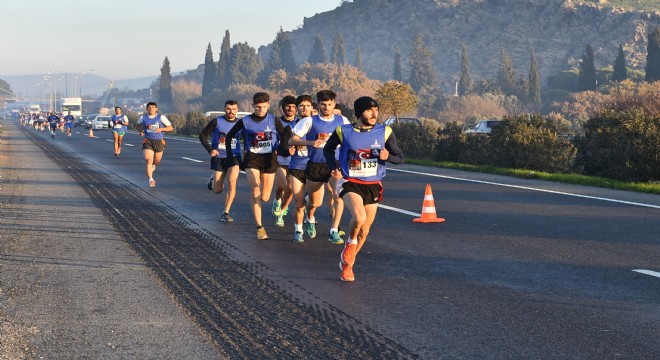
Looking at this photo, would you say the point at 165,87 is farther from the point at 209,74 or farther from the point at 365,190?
the point at 365,190

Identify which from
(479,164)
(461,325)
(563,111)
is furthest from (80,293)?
(563,111)

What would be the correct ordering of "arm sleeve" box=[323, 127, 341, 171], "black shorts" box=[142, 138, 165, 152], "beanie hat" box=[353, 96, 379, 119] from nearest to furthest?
"beanie hat" box=[353, 96, 379, 119]
"arm sleeve" box=[323, 127, 341, 171]
"black shorts" box=[142, 138, 165, 152]

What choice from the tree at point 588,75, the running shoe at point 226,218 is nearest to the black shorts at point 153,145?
the running shoe at point 226,218

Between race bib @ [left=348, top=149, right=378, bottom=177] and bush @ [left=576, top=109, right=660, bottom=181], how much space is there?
Answer: 1251 cm

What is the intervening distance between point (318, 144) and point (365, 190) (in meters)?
1.99

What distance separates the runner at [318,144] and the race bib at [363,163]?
1723 millimetres

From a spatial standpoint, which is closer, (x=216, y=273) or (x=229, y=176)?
(x=216, y=273)

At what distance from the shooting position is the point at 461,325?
6387 millimetres

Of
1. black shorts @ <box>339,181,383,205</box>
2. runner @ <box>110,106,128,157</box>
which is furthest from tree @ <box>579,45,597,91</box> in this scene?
black shorts @ <box>339,181,383,205</box>

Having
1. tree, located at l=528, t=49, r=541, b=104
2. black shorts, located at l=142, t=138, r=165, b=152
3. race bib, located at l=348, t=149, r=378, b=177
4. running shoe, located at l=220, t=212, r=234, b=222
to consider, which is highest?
tree, located at l=528, t=49, r=541, b=104

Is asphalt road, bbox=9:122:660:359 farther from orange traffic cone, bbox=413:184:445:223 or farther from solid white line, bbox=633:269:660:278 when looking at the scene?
orange traffic cone, bbox=413:184:445:223

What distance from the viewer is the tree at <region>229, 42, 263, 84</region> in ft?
599

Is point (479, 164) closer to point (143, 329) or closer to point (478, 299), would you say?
point (478, 299)

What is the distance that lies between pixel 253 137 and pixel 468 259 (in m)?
3.49
